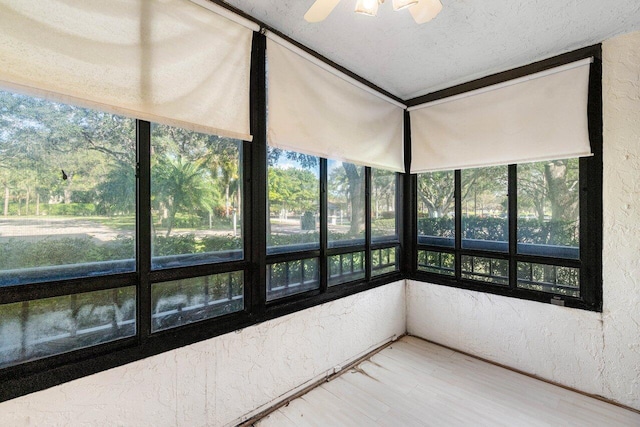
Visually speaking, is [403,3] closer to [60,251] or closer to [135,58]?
[135,58]

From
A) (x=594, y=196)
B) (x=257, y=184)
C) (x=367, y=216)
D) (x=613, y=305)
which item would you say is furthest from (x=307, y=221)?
(x=613, y=305)

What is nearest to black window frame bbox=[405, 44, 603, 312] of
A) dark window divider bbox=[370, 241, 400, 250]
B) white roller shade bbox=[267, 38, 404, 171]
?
dark window divider bbox=[370, 241, 400, 250]

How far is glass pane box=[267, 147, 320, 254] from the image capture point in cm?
209

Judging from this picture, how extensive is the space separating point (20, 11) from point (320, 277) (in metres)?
2.23

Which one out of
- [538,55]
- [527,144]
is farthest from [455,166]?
[538,55]

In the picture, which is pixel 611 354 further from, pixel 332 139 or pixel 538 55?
pixel 332 139

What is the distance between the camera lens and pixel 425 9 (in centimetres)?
130

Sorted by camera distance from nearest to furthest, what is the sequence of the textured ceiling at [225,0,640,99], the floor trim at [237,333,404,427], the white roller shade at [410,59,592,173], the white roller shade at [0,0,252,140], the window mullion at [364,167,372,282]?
the white roller shade at [0,0,252,140]
the textured ceiling at [225,0,640,99]
the floor trim at [237,333,404,427]
the white roller shade at [410,59,592,173]
the window mullion at [364,167,372,282]

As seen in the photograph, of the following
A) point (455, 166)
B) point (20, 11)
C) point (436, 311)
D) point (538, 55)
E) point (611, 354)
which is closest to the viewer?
point (20, 11)

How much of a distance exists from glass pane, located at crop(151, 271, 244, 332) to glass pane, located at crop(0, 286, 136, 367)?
0.41 feet

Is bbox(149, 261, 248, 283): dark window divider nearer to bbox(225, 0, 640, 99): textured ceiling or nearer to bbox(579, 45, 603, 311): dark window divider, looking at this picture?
bbox(225, 0, 640, 99): textured ceiling

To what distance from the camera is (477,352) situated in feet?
8.86

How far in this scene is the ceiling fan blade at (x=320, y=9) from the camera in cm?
131

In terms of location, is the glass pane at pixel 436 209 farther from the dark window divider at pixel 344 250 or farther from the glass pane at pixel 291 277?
the glass pane at pixel 291 277
